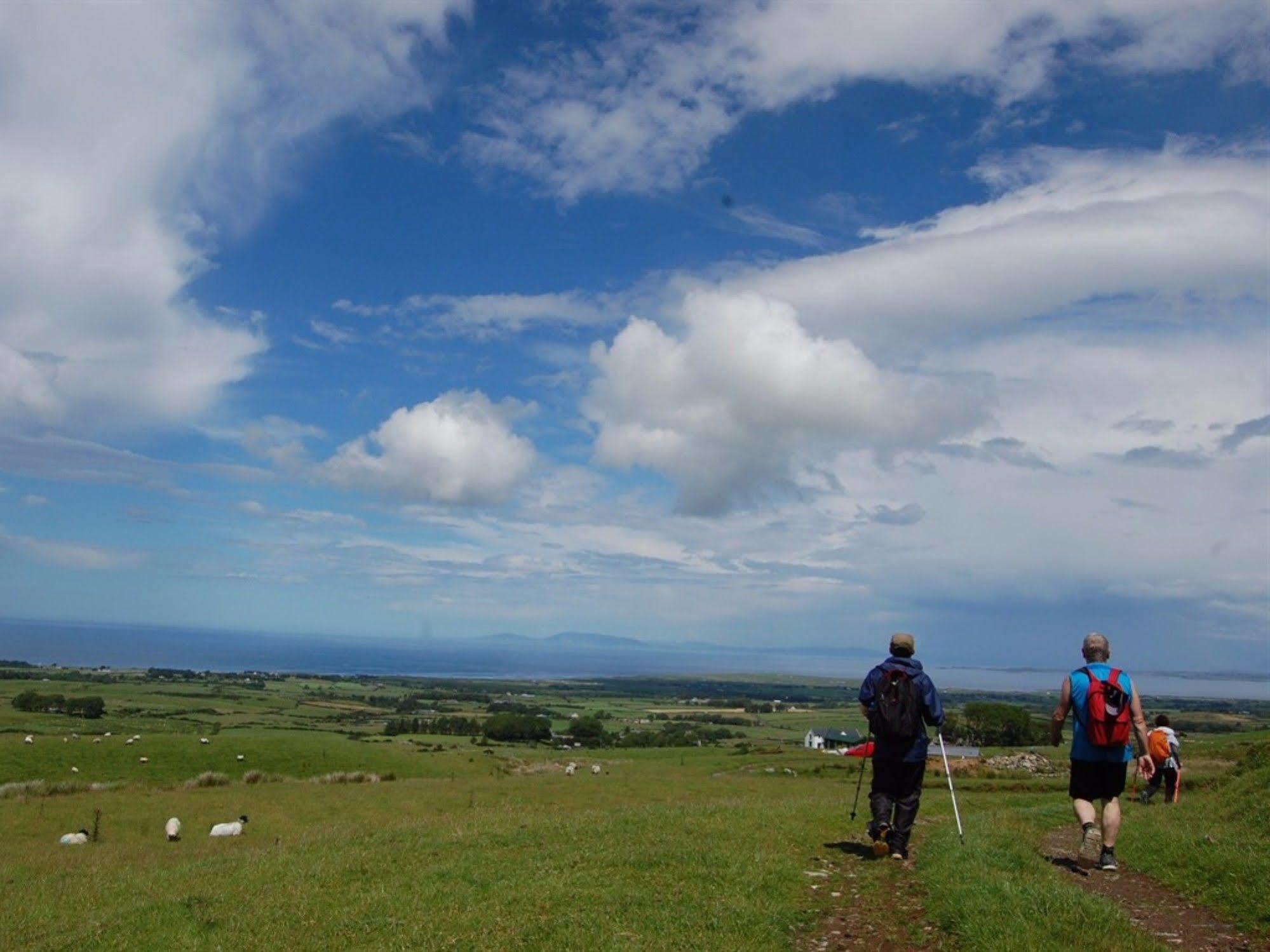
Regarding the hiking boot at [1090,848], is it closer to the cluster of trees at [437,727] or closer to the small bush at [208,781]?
the small bush at [208,781]

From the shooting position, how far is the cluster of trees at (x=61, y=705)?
9481 centimetres

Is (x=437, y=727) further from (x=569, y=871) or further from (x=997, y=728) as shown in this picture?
(x=569, y=871)

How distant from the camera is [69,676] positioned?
168m

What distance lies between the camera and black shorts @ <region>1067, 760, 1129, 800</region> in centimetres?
1149

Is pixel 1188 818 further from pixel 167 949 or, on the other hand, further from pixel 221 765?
pixel 221 765

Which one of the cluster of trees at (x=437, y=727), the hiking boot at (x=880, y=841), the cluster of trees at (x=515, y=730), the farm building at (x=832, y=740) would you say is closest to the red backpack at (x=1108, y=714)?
the hiking boot at (x=880, y=841)

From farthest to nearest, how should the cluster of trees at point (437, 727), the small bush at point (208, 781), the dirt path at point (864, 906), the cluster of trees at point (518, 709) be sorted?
1. the cluster of trees at point (518, 709)
2. the cluster of trees at point (437, 727)
3. the small bush at point (208, 781)
4. the dirt path at point (864, 906)

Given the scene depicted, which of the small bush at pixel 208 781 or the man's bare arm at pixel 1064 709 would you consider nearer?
the man's bare arm at pixel 1064 709

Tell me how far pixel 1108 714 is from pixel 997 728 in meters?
62.9

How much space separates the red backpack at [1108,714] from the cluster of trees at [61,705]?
104 meters

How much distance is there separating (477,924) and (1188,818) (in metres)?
14.1

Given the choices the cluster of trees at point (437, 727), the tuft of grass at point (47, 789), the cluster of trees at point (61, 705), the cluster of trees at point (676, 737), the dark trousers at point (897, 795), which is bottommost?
the cluster of trees at point (676, 737)

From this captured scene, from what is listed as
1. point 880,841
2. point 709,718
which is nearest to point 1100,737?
point 880,841

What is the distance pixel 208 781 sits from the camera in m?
36.7
